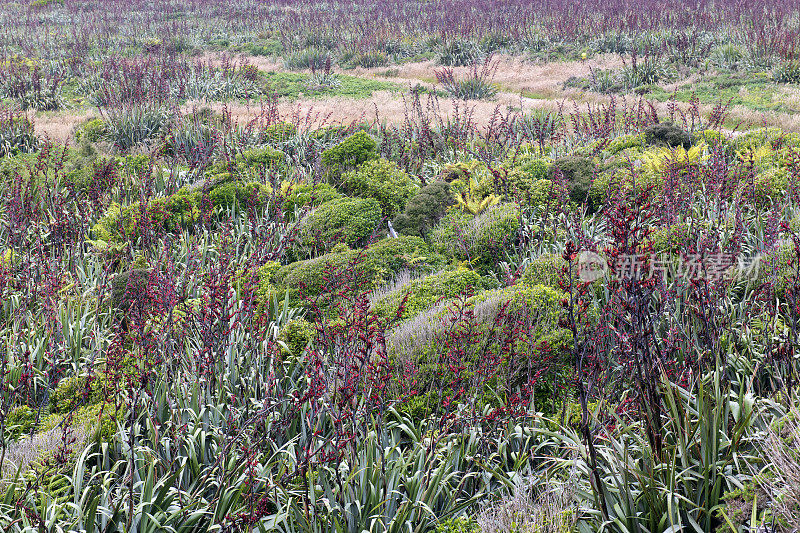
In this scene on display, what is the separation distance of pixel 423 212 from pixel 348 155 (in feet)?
6.84

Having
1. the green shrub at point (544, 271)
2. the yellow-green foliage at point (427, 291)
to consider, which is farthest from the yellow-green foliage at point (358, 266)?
the green shrub at point (544, 271)

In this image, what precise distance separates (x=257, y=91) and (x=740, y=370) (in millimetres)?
13676

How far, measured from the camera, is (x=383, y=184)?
721 cm

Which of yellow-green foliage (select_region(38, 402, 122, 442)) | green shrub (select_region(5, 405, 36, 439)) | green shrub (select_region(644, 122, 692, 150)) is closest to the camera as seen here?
yellow-green foliage (select_region(38, 402, 122, 442))

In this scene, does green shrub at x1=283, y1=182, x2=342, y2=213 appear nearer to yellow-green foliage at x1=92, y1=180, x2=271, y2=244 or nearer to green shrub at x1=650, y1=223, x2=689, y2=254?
yellow-green foliage at x1=92, y1=180, x2=271, y2=244

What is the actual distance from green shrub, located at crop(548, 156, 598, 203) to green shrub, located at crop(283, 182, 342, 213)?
259 centimetres

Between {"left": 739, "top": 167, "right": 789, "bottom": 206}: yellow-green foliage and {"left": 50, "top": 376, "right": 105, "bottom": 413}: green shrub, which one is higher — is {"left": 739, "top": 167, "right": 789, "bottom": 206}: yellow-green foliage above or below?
above

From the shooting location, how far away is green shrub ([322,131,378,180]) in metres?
8.06

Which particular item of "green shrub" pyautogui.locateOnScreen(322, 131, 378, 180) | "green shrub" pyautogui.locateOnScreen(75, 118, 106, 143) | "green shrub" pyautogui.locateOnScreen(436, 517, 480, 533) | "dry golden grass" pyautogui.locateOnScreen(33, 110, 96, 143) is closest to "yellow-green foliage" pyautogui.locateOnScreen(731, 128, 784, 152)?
"green shrub" pyautogui.locateOnScreen(322, 131, 378, 180)

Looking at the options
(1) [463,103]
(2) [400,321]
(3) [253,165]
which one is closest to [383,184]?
(3) [253,165]

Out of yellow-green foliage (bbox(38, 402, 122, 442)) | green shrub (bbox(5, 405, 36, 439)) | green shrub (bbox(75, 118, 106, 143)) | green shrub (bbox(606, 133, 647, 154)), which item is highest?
green shrub (bbox(75, 118, 106, 143))

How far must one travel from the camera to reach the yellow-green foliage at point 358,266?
5.12m

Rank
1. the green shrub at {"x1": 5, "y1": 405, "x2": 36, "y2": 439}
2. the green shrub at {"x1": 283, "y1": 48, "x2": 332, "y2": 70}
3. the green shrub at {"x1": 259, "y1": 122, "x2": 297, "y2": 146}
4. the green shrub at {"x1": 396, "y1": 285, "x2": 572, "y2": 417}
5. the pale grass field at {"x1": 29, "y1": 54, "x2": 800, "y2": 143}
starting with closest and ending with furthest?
the green shrub at {"x1": 5, "y1": 405, "x2": 36, "y2": 439} < the green shrub at {"x1": 396, "y1": 285, "x2": 572, "y2": 417} < the green shrub at {"x1": 259, "y1": 122, "x2": 297, "y2": 146} < the pale grass field at {"x1": 29, "y1": 54, "x2": 800, "y2": 143} < the green shrub at {"x1": 283, "y1": 48, "x2": 332, "y2": 70}

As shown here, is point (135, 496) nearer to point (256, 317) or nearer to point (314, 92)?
point (256, 317)
